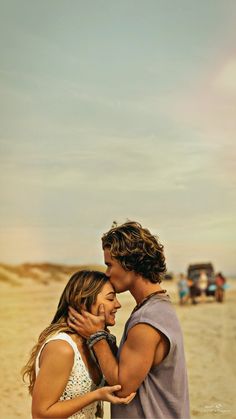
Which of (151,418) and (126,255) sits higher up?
(126,255)

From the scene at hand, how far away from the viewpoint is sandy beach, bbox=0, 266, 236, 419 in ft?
27.4

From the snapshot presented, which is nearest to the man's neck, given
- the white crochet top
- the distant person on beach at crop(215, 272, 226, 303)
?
the white crochet top

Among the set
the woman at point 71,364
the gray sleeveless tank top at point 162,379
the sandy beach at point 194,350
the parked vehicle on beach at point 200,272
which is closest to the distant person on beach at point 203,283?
the parked vehicle on beach at point 200,272

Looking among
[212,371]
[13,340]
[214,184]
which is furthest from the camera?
[214,184]

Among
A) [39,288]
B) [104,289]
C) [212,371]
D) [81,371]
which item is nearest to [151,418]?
[81,371]

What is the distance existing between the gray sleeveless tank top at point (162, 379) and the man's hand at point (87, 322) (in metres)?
0.11

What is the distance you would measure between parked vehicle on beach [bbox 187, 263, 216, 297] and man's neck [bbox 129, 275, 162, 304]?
55.7 ft

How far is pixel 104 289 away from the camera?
2.68 metres

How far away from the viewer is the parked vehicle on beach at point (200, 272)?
19.6 m

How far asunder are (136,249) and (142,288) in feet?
0.55

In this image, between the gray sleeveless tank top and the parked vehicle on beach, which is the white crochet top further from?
the parked vehicle on beach

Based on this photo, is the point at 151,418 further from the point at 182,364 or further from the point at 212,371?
the point at 212,371

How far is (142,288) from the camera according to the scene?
266 centimetres

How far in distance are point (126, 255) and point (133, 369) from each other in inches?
16.4
